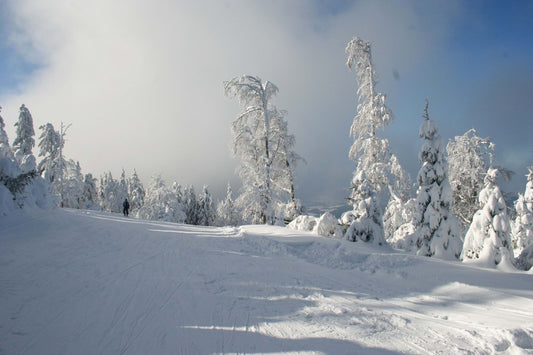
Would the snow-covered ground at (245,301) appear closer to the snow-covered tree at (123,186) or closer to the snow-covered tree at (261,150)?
the snow-covered tree at (261,150)

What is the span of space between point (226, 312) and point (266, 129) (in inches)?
632

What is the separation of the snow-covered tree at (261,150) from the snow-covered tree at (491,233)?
35.9ft

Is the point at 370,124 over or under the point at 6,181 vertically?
over

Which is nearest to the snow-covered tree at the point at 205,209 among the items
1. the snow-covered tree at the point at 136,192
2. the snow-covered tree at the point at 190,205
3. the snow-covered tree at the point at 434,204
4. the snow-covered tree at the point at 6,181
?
the snow-covered tree at the point at 190,205

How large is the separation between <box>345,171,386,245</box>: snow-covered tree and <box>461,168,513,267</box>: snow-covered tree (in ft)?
11.8

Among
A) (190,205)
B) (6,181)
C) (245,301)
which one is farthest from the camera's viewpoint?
(190,205)

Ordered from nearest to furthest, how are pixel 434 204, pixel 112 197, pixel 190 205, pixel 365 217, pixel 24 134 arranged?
pixel 365 217 < pixel 434 204 < pixel 24 134 < pixel 190 205 < pixel 112 197

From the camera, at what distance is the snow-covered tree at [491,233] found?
1084 centimetres

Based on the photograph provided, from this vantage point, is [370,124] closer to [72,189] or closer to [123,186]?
[72,189]

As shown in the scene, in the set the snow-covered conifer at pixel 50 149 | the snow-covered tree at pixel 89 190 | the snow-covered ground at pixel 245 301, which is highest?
the snow-covered conifer at pixel 50 149

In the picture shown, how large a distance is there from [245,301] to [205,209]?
4745cm

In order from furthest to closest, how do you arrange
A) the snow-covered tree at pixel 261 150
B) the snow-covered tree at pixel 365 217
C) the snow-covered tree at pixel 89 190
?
the snow-covered tree at pixel 89 190 → the snow-covered tree at pixel 261 150 → the snow-covered tree at pixel 365 217

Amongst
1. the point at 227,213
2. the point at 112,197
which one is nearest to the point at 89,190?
the point at 112,197

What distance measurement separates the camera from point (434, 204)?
1323cm
